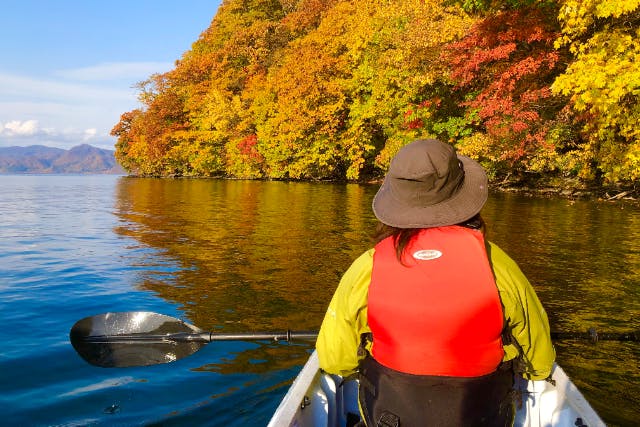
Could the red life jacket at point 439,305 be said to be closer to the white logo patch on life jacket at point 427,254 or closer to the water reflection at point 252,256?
the white logo patch on life jacket at point 427,254

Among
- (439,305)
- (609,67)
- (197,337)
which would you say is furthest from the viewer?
(609,67)

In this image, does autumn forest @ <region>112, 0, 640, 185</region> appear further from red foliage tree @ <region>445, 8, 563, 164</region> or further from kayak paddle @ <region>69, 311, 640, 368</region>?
kayak paddle @ <region>69, 311, 640, 368</region>

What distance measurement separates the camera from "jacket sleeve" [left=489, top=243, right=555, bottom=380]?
197 centimetres

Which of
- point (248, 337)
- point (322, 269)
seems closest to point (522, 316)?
point (248, 337)

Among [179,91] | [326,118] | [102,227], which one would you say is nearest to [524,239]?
[102,227]

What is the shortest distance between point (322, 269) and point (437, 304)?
20.8ft

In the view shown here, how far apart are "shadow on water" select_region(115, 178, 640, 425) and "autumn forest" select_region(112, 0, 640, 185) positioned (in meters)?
3.24

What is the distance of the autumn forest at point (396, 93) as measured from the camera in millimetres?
13578

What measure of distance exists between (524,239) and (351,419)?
855cm

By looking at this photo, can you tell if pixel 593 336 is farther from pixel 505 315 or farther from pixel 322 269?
pixel 322 269

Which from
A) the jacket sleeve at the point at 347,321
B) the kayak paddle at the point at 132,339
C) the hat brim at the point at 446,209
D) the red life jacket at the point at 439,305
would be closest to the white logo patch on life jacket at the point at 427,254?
the red life jacket at the point at 439,305

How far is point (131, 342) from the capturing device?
4.38 meters

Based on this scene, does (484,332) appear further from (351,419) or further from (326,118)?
(326,118)

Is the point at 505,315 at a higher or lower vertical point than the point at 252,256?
higher
